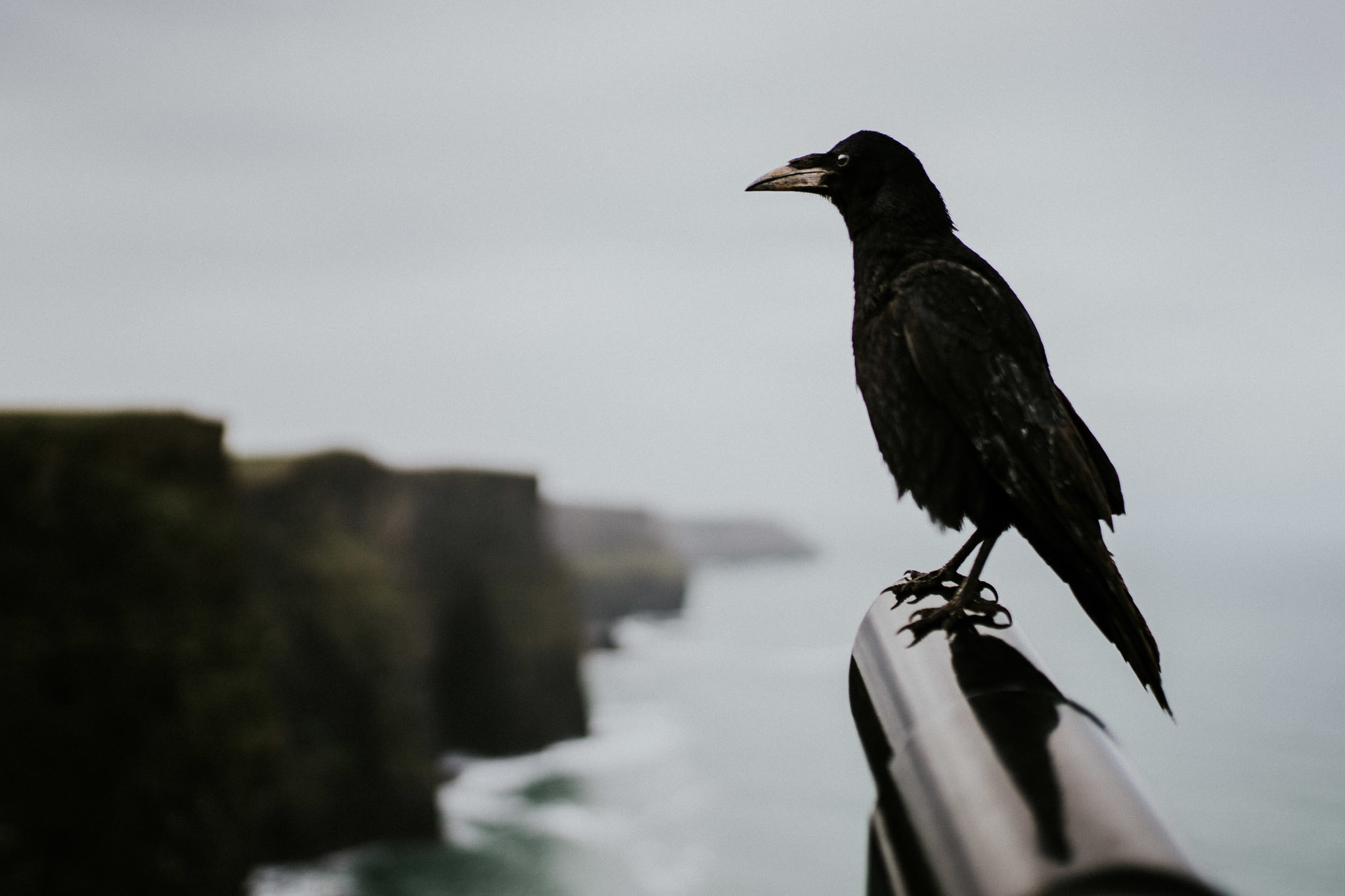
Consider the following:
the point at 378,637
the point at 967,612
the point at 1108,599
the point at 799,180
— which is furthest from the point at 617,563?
the point at 967,612

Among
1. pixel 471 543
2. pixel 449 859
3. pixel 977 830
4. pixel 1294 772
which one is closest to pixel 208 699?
pixel 449 859

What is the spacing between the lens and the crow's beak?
9.00 feet

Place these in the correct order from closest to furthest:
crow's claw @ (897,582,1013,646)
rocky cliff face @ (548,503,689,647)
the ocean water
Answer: crow's claw @ (897,582,1013,646)
the ocean water
rocky cliff face @ (548,503,689,647)

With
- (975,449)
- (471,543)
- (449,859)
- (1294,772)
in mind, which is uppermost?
(471,543)

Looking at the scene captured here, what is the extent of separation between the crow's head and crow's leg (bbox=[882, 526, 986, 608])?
0.89 metres

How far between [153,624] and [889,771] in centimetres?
1907

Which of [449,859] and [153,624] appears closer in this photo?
[153,624]

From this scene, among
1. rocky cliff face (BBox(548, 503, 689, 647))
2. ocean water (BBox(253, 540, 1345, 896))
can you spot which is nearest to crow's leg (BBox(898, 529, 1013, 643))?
ocean water (BBox(253, 540, 1345, 896))

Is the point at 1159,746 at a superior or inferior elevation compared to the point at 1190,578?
inferior

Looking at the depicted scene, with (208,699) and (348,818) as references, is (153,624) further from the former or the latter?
(348,818)

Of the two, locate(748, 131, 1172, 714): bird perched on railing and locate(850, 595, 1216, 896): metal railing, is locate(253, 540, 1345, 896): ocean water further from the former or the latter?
locate(748, 131, 1172, 714): bird perched on railing

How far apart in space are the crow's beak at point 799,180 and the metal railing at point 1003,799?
1.98 m

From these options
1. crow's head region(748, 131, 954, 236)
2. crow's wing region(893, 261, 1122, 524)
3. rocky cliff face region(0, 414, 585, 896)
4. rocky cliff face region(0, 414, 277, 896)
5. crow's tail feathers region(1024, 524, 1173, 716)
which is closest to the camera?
crow's tail feathers region(1024, 524, 1173, 716)

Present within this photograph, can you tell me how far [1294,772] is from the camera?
186ft
